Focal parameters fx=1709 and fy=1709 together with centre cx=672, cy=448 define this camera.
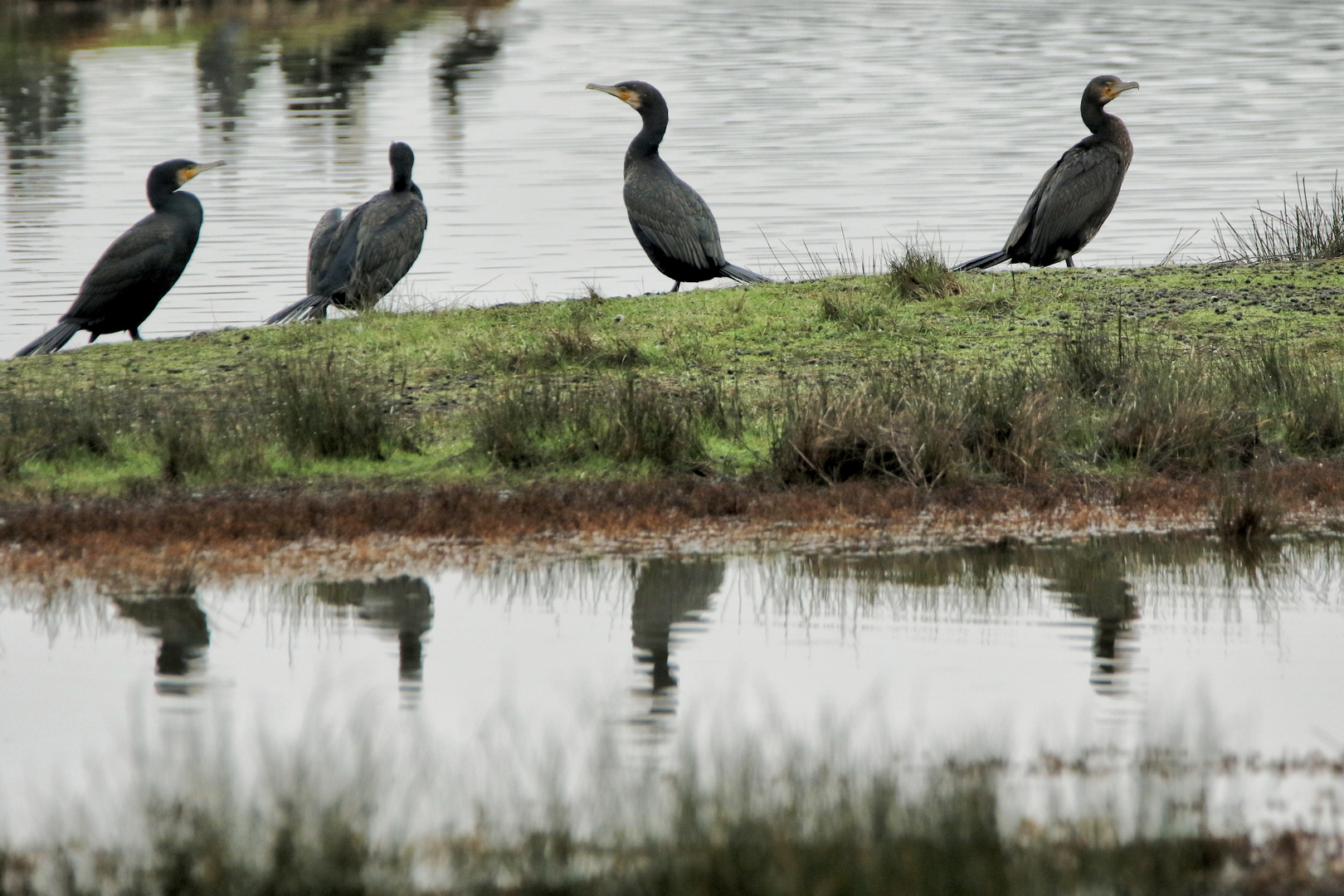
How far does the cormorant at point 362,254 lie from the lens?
1259cm

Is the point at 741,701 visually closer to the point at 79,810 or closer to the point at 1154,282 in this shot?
the point at 79,810

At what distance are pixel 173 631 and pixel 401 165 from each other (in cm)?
768

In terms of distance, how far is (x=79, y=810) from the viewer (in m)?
4.30

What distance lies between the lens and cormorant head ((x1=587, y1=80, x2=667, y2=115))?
13.8 metres

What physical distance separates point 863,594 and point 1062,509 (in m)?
1.65

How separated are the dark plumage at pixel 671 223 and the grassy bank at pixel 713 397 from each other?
1.11m

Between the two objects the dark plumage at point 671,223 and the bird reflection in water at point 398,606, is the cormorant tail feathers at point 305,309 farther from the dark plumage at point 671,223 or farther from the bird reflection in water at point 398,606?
the bird reflection in water at point 398,606

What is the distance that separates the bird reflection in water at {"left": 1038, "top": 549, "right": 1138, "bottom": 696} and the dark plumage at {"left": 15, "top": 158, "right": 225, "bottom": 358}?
24.1 ft

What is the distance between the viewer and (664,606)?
6.71 meters

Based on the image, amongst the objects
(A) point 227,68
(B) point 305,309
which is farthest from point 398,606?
(A) point 227,68

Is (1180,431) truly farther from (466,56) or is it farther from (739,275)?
(466,56)

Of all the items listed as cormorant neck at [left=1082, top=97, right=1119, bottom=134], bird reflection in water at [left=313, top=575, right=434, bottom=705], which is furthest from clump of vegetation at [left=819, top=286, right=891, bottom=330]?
bird reflection in water at [left=313, top=575, right=434, bottom=705]

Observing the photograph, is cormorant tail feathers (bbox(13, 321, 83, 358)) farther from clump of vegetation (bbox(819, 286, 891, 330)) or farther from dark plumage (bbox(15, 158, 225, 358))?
clump of vegetation (bbox(819, 286, 891, 330))

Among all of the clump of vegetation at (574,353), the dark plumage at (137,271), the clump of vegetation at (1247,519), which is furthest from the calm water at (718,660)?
the dark plumage at (137,271)
